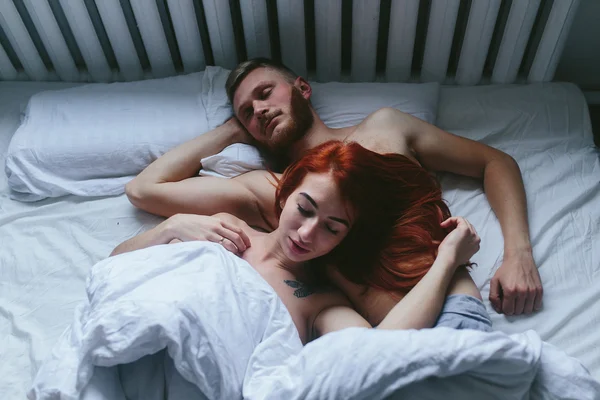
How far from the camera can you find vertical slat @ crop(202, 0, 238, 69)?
1595 millimetres

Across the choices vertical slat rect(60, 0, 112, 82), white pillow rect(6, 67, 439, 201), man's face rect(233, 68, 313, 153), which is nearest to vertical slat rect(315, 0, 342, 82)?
white pillow rect(6, 67, 439, 201)

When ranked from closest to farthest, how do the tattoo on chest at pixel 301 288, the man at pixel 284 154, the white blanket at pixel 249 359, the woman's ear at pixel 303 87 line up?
1. the white blanket at pixel 249 359
2. the tattoo on chest at pixel 301 288
3. the man at pixel 284 154
4. the woman's ear at pixel 303 87

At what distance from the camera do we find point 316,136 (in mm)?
1438

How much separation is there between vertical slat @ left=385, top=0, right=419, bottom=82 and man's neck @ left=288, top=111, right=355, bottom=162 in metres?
0.34

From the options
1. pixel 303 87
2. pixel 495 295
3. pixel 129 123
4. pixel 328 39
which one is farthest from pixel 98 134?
pixel 495 295

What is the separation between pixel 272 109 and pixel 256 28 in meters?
0.37

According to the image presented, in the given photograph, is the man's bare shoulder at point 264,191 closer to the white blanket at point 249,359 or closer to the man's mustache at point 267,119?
the man's mustache at point 267,119

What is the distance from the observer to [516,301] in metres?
1.15

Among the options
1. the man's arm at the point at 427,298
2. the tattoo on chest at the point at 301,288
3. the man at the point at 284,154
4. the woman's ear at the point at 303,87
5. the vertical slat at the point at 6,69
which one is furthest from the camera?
the vertical slat at the point at 6,69

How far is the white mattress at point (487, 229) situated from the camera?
44.7 inches

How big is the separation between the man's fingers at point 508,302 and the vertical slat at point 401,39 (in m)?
0.82

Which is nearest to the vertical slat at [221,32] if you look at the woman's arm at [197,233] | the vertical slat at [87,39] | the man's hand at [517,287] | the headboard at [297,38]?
the headboard at [297,38]

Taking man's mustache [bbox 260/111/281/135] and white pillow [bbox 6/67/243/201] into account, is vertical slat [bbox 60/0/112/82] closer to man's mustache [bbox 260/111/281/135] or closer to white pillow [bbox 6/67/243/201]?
white pillow [bbox 6/67/243/201]

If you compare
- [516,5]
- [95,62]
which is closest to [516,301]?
[516,5]
